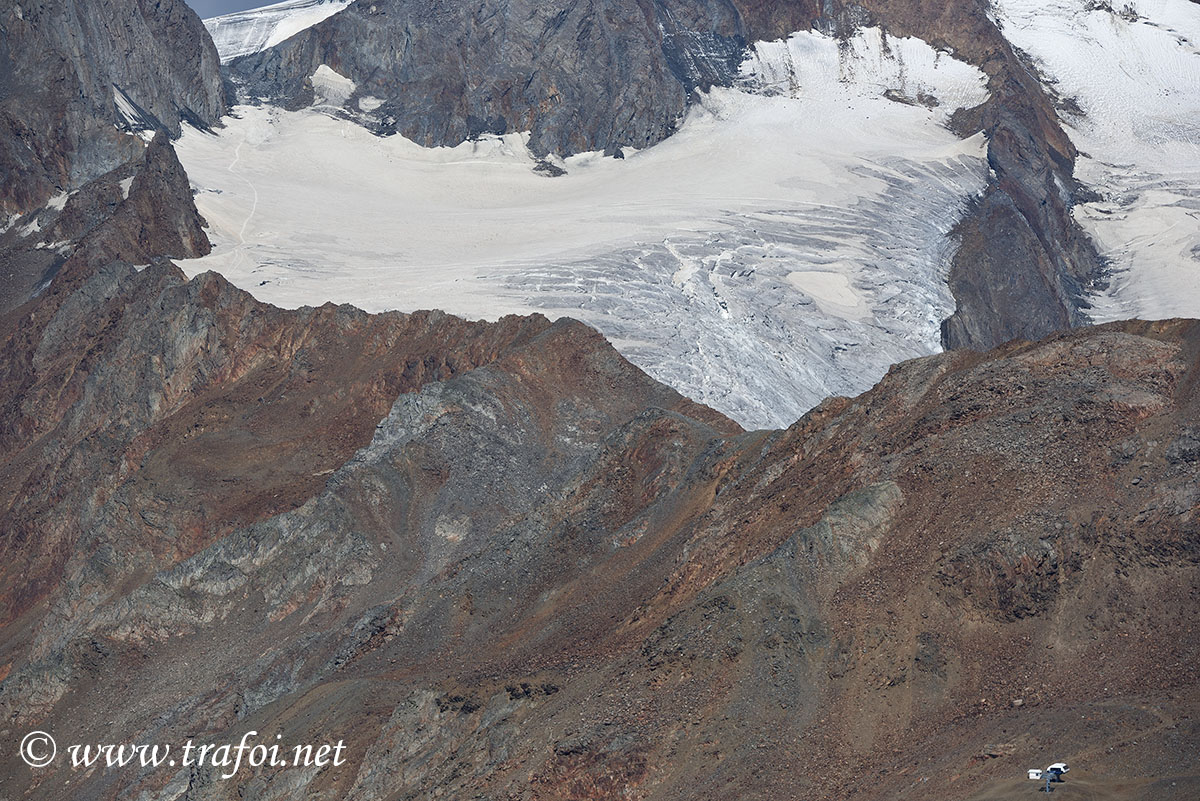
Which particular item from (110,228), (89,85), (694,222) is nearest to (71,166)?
(110,228)

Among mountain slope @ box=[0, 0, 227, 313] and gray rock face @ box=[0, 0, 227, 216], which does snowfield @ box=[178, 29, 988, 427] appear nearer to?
mountain slope @ box=[0, 0, 227, 313]

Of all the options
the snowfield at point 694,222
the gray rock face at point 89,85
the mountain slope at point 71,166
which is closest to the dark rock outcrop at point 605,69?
the snowfield at point 694,222

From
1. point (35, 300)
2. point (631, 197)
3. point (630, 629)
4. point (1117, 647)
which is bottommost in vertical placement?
point (631, 197)

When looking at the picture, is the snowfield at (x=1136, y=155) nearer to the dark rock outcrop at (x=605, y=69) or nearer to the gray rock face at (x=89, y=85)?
the dark rock outcrop at (x=605, y=69)

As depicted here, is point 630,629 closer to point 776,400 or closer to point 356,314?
point 356,314

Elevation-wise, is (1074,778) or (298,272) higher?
(1074,778)

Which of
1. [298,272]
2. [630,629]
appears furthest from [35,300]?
[630,629]

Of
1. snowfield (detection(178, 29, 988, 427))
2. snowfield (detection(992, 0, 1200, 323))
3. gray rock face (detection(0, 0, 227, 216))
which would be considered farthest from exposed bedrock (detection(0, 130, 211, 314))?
snowfield (detection(992, 0, 1200, 323))

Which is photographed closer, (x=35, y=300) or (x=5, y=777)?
(x=5, y=777)

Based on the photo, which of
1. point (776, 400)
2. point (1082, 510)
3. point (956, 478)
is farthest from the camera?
point (776, 400)
